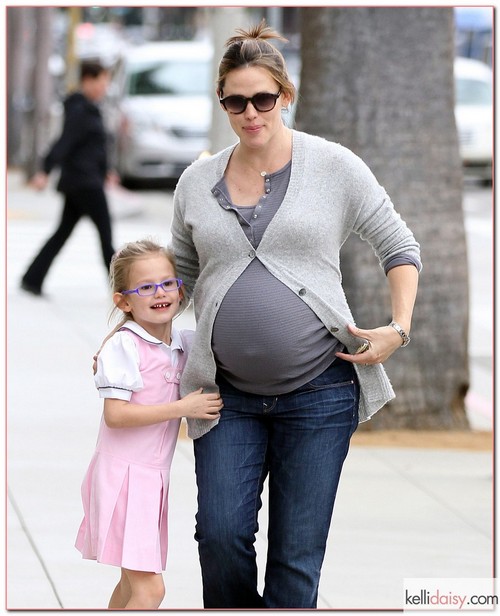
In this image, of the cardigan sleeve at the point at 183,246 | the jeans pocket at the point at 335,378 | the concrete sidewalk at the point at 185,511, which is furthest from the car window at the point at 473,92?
the jeans pocket at the point at 335,378

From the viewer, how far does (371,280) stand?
782 cm

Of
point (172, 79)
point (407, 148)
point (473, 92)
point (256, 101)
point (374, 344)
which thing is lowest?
point (374, 344)

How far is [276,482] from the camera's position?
395cm

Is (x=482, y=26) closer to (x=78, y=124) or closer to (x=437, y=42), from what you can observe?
(x=78, y=124)

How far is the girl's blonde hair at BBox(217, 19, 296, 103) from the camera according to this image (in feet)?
12.3

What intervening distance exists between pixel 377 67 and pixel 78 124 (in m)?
4.48

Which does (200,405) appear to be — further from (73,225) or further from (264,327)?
(73,225)

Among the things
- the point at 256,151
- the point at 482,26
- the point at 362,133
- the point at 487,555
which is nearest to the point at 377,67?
the point at 362,133

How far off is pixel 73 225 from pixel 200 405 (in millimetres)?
8336

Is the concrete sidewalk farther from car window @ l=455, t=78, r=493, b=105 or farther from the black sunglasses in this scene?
car window @ l=455, t=78, r=493, b=105

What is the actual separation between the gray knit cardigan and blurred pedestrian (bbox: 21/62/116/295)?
7.87m

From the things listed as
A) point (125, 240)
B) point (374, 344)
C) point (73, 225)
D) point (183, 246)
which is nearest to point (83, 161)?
point (73, 225)

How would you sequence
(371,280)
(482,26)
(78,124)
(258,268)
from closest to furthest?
(258,268), (371,280), (78,124), (482,26)

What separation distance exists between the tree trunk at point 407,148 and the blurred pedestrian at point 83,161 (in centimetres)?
407
